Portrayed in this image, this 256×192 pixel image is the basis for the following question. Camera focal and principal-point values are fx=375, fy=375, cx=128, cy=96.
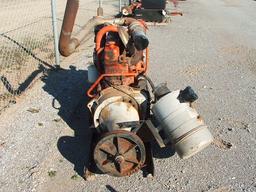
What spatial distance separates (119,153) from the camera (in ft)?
13.8

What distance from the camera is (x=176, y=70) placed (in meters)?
8.52

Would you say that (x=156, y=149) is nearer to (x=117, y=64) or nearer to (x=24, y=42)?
(x=117, y=64)

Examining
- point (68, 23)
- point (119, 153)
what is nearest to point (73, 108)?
point (68, 23)

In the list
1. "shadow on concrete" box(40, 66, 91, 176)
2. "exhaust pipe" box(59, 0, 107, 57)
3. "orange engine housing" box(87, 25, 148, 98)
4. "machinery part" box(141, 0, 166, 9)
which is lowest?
"machinery part" box(141, 0, 166, 9)

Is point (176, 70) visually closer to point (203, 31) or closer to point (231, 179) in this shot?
point (231, 179)

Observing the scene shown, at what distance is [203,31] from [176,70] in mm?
5307

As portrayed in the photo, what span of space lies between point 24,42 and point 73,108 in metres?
4.52

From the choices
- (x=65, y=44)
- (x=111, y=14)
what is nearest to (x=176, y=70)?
(x=65, y=44)

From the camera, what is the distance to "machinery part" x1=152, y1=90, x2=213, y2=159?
4164mm

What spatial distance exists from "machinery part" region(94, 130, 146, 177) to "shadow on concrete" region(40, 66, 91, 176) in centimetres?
41

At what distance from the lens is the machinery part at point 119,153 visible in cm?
416

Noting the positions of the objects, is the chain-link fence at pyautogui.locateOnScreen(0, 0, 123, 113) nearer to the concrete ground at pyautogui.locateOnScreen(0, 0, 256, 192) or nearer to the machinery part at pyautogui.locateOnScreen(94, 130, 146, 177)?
the concrete ground at pyautogui.locateOnScreen(0, 0, 256, 192)

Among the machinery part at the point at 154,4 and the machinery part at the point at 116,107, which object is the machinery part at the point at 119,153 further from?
the machinery part at the point at 154,4

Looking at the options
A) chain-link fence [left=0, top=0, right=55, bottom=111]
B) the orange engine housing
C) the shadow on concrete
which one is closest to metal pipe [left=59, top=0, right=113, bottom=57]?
the shadow on concrete
